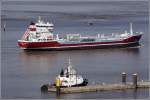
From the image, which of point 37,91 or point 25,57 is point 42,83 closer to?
point 37,91

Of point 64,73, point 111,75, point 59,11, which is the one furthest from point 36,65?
point 59,11

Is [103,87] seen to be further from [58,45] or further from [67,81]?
[58,45]

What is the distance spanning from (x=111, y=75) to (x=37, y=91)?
4.16m

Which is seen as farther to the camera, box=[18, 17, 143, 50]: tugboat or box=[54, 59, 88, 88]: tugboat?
box=[18, 17, 143, 50]: tugboat

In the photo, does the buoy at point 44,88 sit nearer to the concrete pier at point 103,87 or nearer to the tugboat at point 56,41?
the concrete pier at point 103,87

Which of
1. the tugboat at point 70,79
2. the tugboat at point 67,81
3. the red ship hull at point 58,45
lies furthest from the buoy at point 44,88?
the red ship hull at point 58,45

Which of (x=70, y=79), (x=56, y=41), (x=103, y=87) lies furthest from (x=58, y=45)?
(x=103, y=87)

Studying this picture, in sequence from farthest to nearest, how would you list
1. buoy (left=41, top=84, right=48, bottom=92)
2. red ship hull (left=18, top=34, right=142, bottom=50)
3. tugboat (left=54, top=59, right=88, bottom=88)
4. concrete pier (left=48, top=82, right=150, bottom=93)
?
1. red ship hull (left=18, top=34, right=142, bottom=50)
2. tugboat (left=54, top=59, right=88, bottom=88)
3. buoy (left=41, top=84, right=48, bottom=92)
4. concrete pier (left=48, top=82, right=150, bottom=93)

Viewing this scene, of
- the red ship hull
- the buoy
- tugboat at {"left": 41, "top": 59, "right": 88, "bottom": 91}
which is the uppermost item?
the red ship hull

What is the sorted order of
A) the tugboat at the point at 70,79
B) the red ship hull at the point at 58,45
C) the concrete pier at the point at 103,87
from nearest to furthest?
the concrete pier at the point at 103,87 < the tugboat at the point at 70,79 < the red ship hull at the point at 58,45

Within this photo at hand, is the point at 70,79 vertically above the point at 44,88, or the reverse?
the point at 70,79

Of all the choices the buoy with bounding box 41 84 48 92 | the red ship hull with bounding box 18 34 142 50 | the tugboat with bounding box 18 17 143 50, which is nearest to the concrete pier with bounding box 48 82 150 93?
the buoy with bounding box 41 84 48 92

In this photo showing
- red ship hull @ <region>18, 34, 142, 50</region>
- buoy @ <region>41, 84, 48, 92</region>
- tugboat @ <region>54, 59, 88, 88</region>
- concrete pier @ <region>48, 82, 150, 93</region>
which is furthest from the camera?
red ship hull @ <region>18, 34, 142, 50</region>

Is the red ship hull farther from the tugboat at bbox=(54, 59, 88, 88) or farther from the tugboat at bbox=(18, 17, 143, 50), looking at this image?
the tugboat at bbox=(54, 59, 88, 88)
